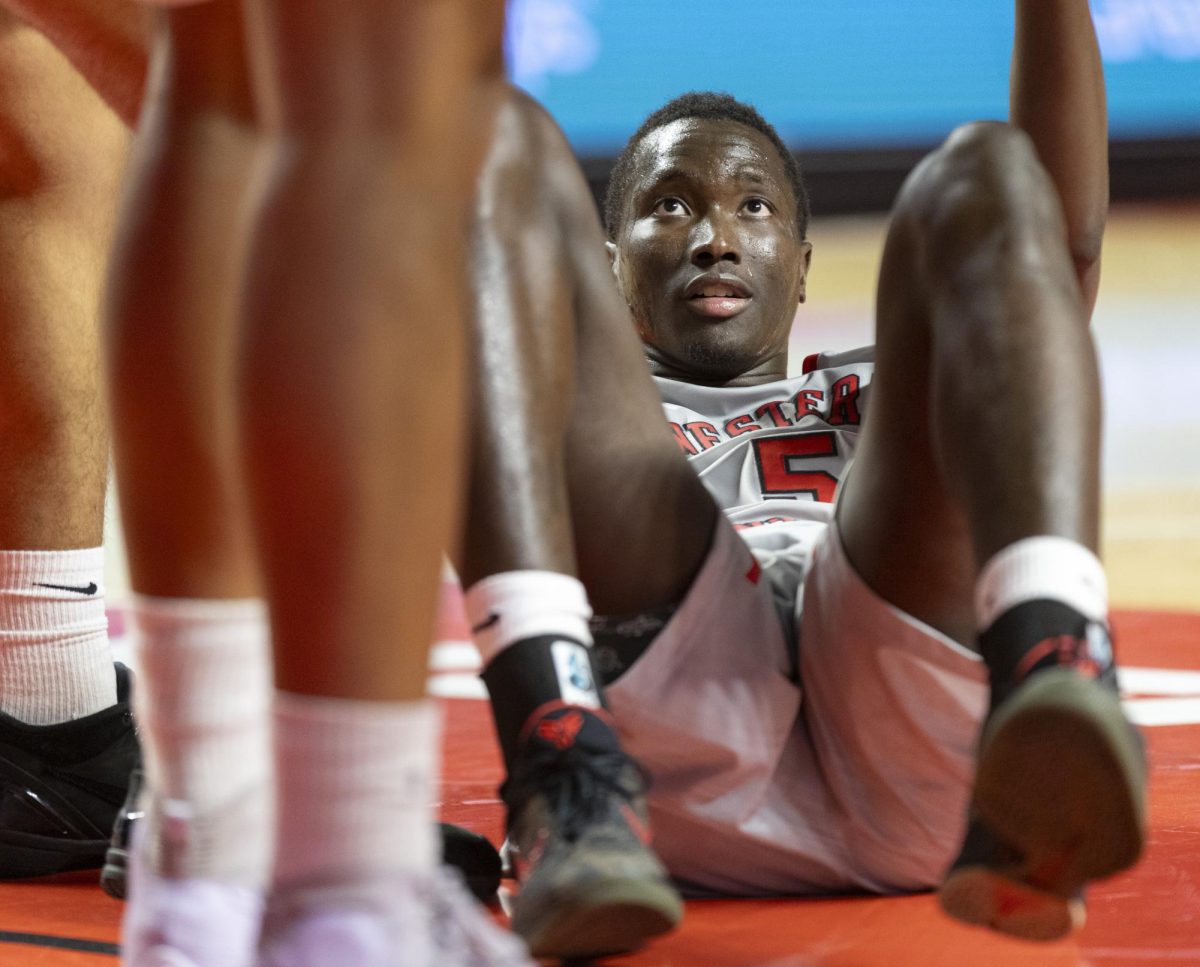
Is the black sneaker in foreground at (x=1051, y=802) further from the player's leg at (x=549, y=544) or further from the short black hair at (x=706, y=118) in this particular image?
the short black hair at (x=706, y=118)

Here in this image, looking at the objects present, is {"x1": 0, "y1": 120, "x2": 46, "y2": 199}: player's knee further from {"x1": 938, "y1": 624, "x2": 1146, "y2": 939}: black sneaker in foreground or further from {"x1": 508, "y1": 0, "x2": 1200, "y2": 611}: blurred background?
{"x1": 508, "y1": 0, "x2": 1200, "y2": 611}: blurred background

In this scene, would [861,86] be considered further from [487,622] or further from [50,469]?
[487,622]

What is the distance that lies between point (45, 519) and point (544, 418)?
0.59m

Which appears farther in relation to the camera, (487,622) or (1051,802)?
(487,622)

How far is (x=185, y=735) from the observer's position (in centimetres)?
84

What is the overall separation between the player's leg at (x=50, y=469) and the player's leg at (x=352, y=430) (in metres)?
0.79

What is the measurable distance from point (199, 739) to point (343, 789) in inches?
7.5

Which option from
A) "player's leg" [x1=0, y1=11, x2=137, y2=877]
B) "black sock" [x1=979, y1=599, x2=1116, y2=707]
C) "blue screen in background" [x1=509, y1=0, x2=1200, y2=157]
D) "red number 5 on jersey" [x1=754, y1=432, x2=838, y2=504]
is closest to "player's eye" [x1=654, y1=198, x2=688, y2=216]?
"red number 5 on jersey" [x1=754, y1=432, x2=838, y2=504]

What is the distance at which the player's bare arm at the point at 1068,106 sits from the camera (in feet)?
4.56

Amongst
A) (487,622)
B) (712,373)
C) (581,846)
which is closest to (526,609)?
(487,622)

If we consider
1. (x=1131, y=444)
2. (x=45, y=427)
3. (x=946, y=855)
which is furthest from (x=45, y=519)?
(x=1131, y=444)

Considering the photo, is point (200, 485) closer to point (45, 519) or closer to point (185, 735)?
point (185, 735)

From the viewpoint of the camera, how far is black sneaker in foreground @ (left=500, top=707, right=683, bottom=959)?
0.83 metres

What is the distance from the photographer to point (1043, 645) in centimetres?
84
